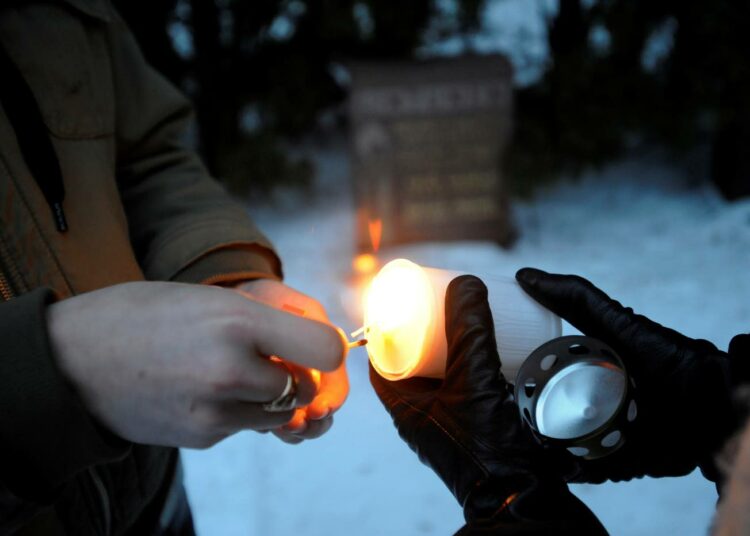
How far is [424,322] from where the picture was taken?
1.14 m

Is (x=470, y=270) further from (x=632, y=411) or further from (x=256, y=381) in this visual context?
(x=256, y=381)

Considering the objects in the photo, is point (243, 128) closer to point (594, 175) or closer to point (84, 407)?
point (594, 175)

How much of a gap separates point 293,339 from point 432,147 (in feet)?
12.1

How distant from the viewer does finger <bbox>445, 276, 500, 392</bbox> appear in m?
1.10

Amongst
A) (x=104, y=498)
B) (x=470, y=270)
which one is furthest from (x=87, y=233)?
(x=470, y=270)

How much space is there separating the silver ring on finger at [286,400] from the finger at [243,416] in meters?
0.01

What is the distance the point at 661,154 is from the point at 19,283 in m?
5.33

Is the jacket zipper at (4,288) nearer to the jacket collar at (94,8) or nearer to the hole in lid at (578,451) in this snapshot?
the jacket collar at (94,8)

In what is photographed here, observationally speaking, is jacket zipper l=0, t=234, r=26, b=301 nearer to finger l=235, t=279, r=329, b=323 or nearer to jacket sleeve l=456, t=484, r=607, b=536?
finger l=235, t=279, r=329, b=323

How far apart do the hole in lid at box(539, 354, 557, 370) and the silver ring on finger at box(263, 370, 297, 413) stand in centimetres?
41

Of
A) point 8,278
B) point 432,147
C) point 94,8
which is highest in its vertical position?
point 94,8

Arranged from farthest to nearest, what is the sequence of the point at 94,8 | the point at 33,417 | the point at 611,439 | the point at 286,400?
the point at 94,8 → the point at 611,439 → the point at 286,400 → the point at 33,417

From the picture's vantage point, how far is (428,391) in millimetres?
1223

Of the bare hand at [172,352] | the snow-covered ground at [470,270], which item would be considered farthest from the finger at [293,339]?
the snow-covered ground at [470,270]
